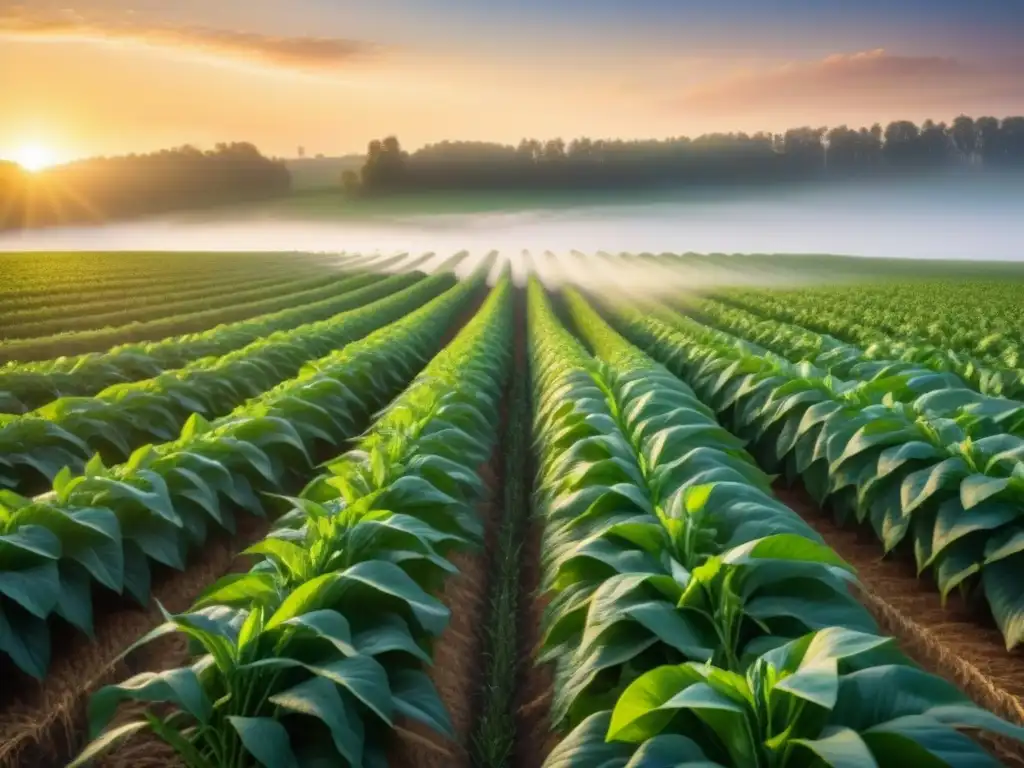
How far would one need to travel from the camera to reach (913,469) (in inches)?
228

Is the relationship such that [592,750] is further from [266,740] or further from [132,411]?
[132,411]

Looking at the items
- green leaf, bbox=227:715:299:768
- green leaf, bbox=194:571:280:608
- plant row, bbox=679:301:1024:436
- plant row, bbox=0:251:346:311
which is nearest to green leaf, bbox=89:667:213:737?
green leaf, bbox=227:715:299:768

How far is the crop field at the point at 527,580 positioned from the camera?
2.66 metres

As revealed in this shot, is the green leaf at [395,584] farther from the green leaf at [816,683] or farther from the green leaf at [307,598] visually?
the green leaf at [816,683]

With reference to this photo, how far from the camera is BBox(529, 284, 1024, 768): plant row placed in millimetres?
2297

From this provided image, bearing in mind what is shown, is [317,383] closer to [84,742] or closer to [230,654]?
[84,742]

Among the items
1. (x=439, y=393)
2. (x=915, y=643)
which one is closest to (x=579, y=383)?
(x=439, y=393)

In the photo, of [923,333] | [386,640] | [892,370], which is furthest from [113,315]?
[386,640]

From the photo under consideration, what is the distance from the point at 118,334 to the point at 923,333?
1965cm

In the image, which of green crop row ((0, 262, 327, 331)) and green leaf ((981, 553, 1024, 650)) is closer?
green leaf ((981, 553, 1024, 650))

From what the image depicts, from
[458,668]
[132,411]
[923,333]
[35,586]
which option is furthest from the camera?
[923,333]

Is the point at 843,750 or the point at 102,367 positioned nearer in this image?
the point at 843,750

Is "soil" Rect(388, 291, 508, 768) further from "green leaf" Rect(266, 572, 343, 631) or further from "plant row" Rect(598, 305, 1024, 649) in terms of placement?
"plant row" Rect(598, 305, 1024, 649)

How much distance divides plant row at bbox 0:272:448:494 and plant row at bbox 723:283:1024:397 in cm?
879
